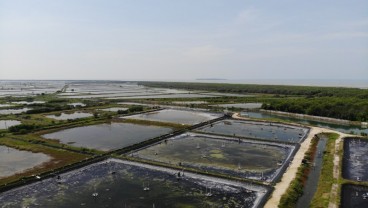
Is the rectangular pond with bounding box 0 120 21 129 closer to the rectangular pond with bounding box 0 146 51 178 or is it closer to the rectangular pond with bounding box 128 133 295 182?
the rectangular pond with bounding box 0 146 51 178

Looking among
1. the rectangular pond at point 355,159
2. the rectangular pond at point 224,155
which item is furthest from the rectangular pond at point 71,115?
the rectangular pond at point 355,159

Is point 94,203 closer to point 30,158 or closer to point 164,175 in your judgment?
point 164,175

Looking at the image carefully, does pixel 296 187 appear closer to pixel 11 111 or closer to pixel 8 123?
pixel 8 123

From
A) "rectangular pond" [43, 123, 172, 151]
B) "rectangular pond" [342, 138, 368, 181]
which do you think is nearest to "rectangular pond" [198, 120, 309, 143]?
"rectangular pond" [342, 138, 368, 181]

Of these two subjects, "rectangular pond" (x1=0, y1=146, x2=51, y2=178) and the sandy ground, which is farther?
"rectangular pond" (x1=0, y1=146, x2=51, y2=178)

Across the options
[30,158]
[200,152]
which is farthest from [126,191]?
[30,158]

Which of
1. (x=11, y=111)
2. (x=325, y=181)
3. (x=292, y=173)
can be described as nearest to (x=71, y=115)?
(x=11, y=111)

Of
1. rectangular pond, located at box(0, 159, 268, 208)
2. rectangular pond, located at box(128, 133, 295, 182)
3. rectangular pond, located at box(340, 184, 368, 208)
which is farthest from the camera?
rectangular pond, located at box(128, 133, 295, 182)
